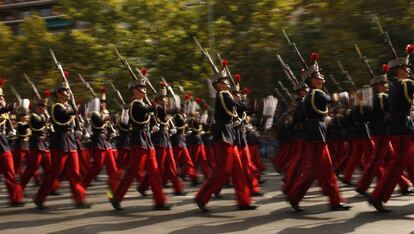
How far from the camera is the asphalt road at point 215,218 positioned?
8.69 meters

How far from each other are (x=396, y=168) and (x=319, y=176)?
1.02 meters

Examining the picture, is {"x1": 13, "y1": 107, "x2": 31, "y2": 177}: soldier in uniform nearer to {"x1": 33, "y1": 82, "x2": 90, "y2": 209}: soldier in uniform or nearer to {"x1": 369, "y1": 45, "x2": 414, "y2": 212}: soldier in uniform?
{"x1": 33, "y1": 82, "x2": 90, "y2": 209}: soldier in uniform

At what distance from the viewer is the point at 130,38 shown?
3044 cm

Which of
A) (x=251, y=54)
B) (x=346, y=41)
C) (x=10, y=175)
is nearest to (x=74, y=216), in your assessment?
(x=10, y=175)

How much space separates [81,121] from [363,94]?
7.06m

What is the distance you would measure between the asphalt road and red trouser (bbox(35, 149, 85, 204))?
27 cm

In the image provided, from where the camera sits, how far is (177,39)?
3025 centimetres

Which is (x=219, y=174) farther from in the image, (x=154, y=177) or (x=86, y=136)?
(x=86, y=136)

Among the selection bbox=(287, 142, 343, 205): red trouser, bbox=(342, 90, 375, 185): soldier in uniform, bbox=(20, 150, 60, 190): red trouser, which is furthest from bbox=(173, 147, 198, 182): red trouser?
bbox=(287, 142, 343, 205): red trouser

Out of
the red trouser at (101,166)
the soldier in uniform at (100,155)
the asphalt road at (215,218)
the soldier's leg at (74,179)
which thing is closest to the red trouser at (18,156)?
the soldier in uniform at (100,155)

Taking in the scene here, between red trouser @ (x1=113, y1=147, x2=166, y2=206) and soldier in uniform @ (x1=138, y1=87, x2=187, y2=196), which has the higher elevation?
red trouser @ (x1=113, y1=147, x2=166, y2=206)

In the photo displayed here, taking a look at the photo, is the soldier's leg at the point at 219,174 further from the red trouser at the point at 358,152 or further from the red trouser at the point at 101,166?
the red trouser at the point at 358,152

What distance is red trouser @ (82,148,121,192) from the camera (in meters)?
12.0

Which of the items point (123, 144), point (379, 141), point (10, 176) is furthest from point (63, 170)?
point (379, 141)
